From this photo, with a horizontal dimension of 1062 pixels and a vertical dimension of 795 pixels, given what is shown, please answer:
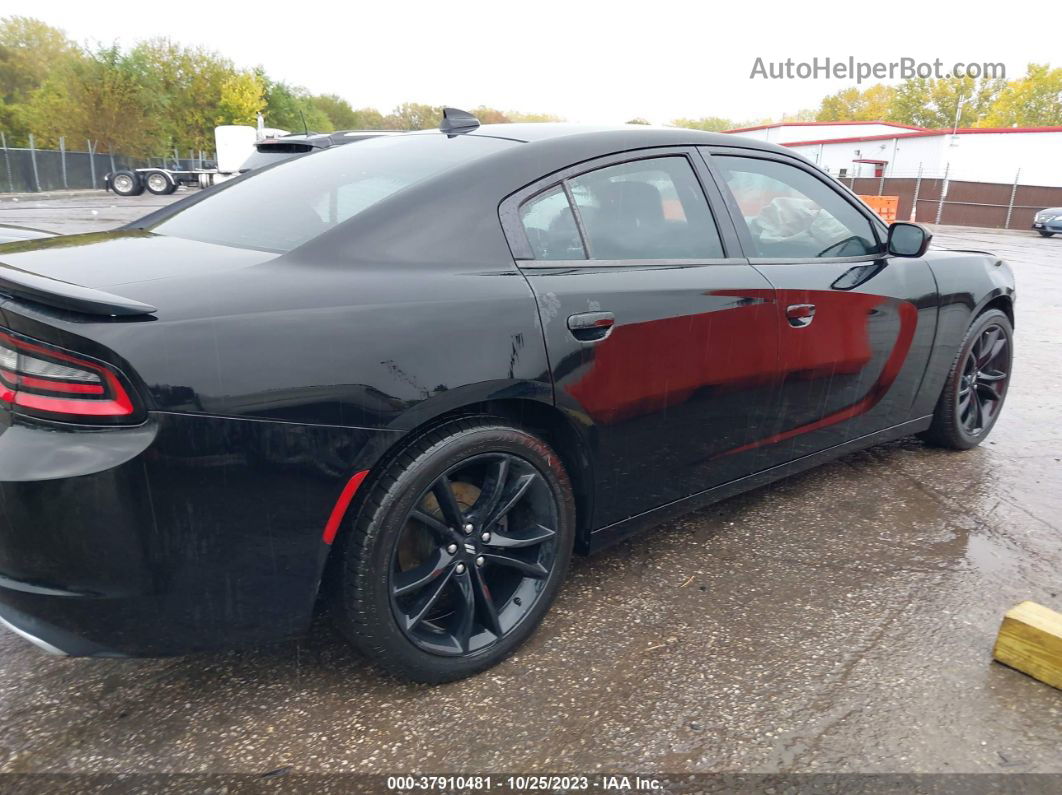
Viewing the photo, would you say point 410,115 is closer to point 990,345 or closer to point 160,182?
point 160,182

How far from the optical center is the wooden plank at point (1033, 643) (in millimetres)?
2156

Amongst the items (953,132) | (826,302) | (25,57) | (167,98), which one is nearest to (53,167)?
(167,98)

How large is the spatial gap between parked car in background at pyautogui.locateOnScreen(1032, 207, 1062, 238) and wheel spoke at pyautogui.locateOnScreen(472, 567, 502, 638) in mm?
28028

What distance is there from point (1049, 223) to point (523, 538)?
2832cm

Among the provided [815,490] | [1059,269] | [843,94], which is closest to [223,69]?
[1059,269]

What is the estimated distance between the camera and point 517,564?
7.34 ft

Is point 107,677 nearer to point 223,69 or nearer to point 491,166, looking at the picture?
point 491,166

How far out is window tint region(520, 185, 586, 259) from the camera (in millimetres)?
2271

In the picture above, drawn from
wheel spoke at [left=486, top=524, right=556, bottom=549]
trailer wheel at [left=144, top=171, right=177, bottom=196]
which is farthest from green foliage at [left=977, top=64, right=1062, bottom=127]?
wheel spoke at [left=486, top=524, right=556, bottom=549]

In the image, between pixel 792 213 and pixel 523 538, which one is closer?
pixel 523 538

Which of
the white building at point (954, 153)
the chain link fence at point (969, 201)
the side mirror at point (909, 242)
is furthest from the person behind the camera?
the white building at point (954, 153)

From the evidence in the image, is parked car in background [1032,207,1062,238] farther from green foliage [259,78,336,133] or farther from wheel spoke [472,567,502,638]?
green foliage [259,78,336,133]

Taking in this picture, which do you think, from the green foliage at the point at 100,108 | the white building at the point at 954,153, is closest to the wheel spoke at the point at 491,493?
the white building at the point at 954,153

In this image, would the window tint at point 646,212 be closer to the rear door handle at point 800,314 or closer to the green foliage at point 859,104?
the rear door handle at point 800,314
